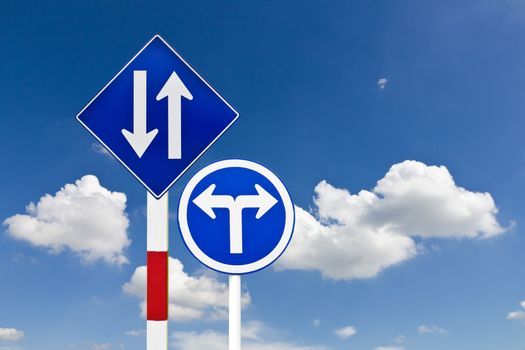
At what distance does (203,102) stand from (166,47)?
17.0 inches

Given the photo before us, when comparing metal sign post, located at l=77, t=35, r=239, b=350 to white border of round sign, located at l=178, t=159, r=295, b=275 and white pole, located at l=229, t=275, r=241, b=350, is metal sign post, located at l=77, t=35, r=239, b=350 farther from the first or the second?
white pole, located at l=229, t=275, r=241, b=350

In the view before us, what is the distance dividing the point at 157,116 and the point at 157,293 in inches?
43.1

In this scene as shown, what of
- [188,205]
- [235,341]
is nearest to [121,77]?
[188,205]

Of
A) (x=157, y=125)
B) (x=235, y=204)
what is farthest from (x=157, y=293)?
(x=157, y=125)

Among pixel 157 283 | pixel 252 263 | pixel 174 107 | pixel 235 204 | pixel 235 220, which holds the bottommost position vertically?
pixel 157 283

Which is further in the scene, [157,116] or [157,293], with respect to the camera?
[157,116]

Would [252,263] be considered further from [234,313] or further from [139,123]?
[139,123]

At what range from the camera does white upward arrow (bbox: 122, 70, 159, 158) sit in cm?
352

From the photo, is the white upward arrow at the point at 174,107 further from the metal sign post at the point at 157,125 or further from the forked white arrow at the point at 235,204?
the forked white arrow at the point at 235,204

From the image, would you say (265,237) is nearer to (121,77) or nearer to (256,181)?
(256,181)

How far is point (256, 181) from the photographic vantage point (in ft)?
12.6

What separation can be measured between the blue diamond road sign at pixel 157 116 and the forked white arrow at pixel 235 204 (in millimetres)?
314

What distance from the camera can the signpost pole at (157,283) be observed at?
11.1ft

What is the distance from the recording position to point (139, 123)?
3.54 meters
